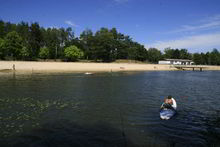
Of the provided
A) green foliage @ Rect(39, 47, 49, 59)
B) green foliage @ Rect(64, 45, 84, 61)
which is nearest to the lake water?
green foliage @ Rect(64, 45, 84, 61)

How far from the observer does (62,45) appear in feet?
379

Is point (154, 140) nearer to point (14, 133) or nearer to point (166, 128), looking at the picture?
point (166, 128)

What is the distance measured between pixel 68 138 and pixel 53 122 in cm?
303

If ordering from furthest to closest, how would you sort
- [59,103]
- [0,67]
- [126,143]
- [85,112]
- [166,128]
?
[0,67] → [59,103] → [85,112] → [166,128] → [126,143]

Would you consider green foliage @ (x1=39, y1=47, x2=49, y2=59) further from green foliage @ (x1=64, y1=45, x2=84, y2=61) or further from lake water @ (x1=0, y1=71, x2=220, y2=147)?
lake water @ (x1=0, y1=71, x2=220, y2=147)

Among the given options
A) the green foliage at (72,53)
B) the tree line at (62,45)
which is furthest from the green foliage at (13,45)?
the green foliage at (72,53)

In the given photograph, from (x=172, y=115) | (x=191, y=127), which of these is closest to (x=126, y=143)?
(x=191, y=127)

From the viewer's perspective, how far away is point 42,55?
91.7 metres

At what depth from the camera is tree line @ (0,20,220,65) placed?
7962cm

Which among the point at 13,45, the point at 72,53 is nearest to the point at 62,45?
the point at 72,53

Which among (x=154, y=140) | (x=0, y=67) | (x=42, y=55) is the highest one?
(x=42, y=55)

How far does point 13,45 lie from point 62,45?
131 ft

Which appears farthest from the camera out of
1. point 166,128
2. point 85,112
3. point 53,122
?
point 85,112

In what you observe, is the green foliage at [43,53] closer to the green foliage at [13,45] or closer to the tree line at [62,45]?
the tree line at [62,45]
